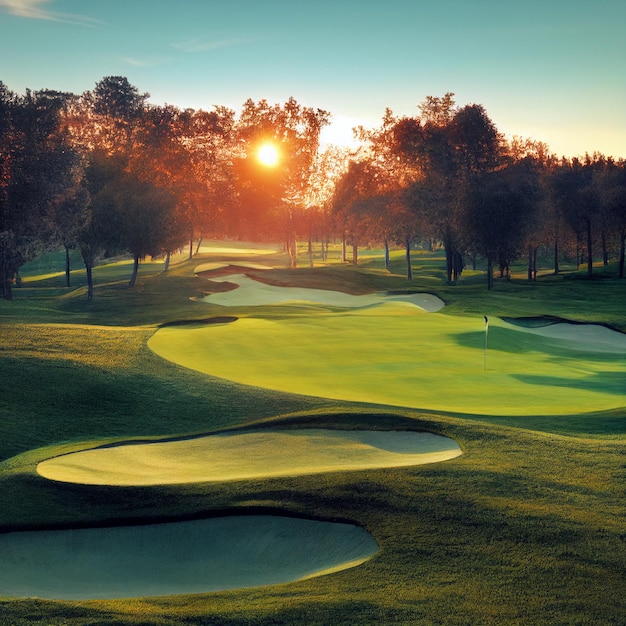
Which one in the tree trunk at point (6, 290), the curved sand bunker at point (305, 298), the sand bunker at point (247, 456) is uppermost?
the tree trunk at point (6, 290)

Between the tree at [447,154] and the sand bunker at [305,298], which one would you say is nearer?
the sand bunker at [305,298]

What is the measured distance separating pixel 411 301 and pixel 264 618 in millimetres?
43780

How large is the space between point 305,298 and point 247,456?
4021 centimetres

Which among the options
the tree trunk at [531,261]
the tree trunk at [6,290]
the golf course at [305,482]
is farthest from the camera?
the tree trunk at [531,261]

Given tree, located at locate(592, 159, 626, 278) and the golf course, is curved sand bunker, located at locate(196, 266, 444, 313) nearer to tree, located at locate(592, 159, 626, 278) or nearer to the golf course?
tree, located at locate(592, 159, 626, 278)

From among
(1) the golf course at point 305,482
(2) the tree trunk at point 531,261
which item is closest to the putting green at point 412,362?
(1) the golf course at point 305,482

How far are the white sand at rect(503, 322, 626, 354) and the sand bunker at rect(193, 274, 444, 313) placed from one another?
1247cm

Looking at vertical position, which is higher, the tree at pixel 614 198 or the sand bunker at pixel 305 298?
the tree at pixel 614 198

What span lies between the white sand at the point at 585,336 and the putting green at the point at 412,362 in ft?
0.58

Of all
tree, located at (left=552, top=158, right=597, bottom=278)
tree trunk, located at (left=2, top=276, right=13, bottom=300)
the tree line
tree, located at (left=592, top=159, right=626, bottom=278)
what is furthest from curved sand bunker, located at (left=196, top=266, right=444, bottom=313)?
tree, located at (left=552, top=158, right=597, bottom=278)

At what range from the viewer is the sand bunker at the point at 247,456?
12.0 m

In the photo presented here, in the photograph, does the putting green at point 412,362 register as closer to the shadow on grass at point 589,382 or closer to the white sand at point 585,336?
the shadow on grass at point 589,382

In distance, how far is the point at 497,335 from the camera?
3028cm

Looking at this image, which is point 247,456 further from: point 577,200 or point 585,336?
point 577,200
